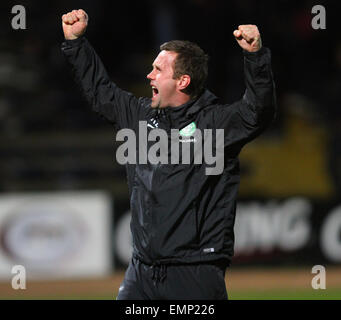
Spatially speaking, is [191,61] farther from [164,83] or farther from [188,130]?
[188,130]

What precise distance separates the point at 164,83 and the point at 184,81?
110 millimetres

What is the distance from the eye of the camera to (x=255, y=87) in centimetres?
417

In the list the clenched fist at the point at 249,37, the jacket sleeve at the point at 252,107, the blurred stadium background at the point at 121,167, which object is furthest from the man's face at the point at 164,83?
the blurred stadium background at the point at 121,167

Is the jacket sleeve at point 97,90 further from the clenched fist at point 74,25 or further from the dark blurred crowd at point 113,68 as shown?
the dark blurred crowd at point 113,68

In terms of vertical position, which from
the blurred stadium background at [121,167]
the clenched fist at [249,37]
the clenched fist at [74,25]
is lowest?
the blurred stadium background at [121,167]

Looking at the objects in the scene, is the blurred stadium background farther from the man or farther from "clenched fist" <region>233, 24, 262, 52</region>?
"clenched fist" <region>233, 24, 262, 52</region>

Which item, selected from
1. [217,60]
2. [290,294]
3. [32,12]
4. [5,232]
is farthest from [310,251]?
[32,12]

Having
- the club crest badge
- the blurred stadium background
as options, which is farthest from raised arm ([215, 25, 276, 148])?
the blurred stadium background

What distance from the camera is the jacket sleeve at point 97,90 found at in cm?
471

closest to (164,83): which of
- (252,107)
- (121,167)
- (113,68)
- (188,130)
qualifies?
(188,130)

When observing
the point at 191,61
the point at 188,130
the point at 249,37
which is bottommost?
the point at 188,130

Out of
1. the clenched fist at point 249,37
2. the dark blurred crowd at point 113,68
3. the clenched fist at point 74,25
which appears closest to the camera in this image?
the clenched fist at point 249,37
